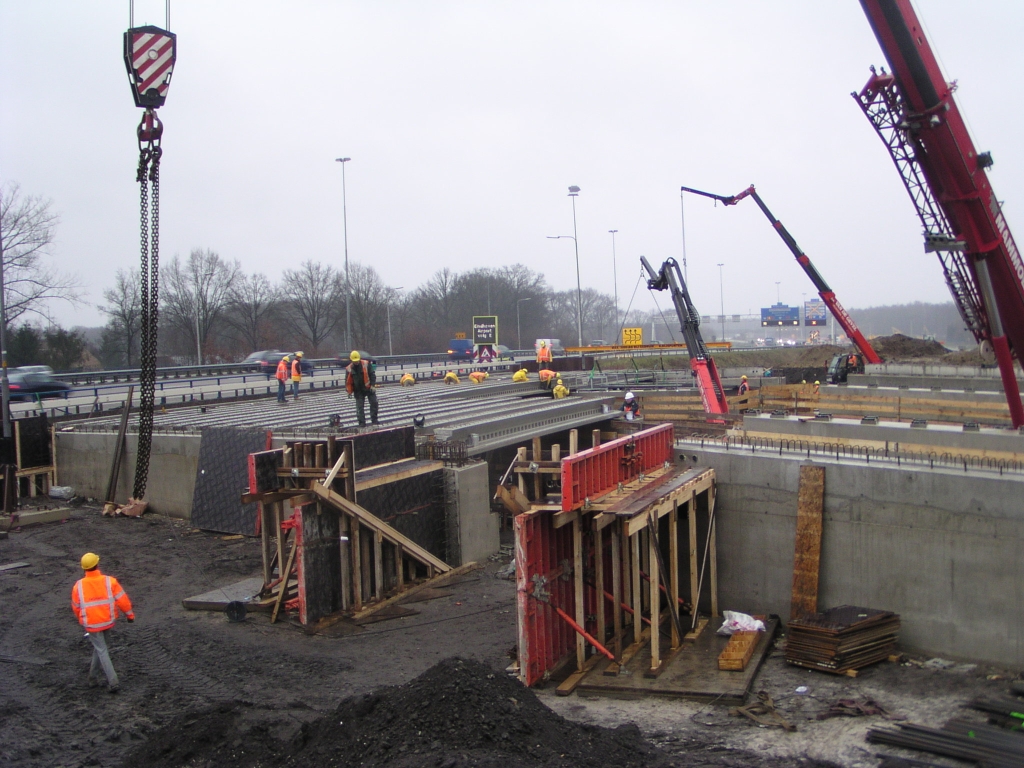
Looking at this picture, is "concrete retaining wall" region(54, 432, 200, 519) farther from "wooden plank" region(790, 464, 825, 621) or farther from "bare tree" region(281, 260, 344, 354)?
"bare tree" region(281, 260, 344, 354)

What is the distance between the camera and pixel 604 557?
1175 centimetres

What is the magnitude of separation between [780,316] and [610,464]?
7360cm

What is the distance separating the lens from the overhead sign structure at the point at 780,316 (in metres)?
77.6

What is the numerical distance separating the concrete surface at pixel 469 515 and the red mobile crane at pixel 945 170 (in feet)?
33.1

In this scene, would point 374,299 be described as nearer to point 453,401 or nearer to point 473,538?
point 453,401

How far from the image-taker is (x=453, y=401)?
26.0m

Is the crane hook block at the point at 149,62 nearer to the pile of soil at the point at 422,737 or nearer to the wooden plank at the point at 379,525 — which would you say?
the wooden plank at the point at 379,525

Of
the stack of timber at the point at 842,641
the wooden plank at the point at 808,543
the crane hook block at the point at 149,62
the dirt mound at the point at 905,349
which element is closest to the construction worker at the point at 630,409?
the wooden plank at the point at 808,543

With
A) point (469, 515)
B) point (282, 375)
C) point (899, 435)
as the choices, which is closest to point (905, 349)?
point (899, 435)

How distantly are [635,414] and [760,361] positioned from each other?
43.8m

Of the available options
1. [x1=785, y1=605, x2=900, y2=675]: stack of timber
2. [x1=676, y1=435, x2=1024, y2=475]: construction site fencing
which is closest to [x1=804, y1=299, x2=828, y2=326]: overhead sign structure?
[x1=676, y1=435, x2=1024, y2=475]: construction site fencing

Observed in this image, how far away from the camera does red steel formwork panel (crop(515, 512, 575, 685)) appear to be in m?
9.69

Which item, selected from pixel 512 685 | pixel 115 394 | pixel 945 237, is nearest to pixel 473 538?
pixel 512 685

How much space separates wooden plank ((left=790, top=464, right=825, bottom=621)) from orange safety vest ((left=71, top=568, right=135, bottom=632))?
899cm
